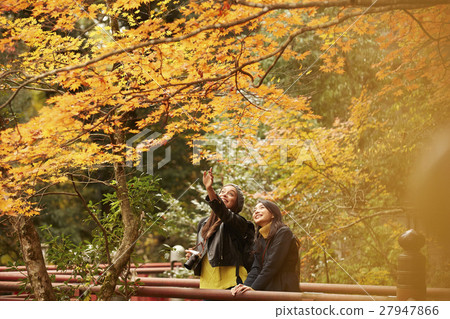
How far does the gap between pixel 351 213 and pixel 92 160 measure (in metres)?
2.89

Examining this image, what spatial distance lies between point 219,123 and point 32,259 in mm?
2092

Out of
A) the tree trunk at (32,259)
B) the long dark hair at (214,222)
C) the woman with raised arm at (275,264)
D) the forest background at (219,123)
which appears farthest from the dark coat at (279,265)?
the tree trunk at (32,259)

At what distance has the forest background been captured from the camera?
3.13m

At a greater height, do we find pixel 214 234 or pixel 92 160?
pixel 92 160

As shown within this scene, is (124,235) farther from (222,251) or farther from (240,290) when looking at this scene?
(240,290)

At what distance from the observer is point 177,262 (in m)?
6.45

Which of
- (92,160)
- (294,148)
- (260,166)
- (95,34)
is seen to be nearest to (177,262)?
(260,166)

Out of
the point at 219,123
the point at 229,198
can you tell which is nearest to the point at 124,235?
the point at 229,198

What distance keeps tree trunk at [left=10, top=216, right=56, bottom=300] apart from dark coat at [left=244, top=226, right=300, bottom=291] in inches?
64.7

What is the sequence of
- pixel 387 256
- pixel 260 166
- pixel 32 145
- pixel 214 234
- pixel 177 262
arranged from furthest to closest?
pixel 177 262 → pixel 260 166 → pixel 387 256 → pixel 32 145 → pixel 214 234

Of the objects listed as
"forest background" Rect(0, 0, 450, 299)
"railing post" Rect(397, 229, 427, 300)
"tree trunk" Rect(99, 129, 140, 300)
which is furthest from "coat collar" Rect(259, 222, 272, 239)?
"tree trunk" Rect(99, 129, 140, 300)

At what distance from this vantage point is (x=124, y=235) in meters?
3.36

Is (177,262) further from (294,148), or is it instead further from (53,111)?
(53,111)

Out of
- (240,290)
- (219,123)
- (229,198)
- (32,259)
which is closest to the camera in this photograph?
(240,290)
